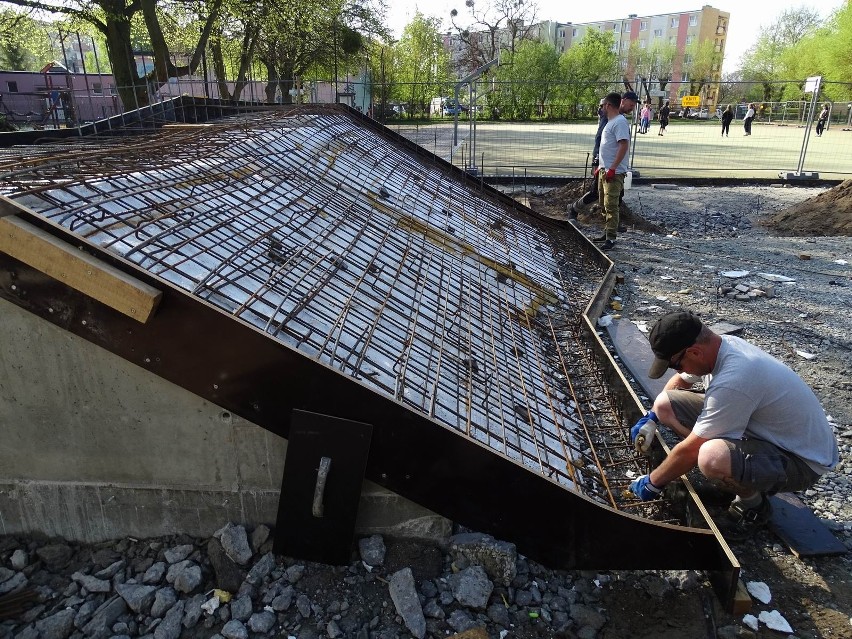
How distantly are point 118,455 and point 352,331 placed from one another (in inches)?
53.0

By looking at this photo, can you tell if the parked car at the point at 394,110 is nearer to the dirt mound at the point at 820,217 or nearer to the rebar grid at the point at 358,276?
the dirt mound at the point at 820,217

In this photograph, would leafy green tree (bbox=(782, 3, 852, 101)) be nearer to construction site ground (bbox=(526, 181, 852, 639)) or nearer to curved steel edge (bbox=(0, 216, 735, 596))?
construction site ground (bbox=(526, 181, 852, 639))

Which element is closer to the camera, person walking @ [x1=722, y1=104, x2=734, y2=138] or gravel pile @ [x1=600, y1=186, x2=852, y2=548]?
gravel pile @ [x1=600, y1=186, x2=852, y2=548]

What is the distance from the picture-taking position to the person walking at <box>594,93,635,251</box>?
870cm

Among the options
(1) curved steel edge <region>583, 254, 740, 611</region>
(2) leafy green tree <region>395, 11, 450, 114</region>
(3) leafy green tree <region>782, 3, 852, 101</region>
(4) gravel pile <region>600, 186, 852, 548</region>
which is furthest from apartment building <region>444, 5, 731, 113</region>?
(1) curved steel edge <region>583, 254, 740, 611</region>

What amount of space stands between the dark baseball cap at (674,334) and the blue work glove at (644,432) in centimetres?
66

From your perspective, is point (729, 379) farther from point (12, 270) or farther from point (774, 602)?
point (12, 270)

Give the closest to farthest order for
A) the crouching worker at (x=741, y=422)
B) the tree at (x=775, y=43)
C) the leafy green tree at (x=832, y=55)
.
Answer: the crouching worker at (x=741, y=422) → the leafy green tree at (x=832, y=55) → the tree at (x=775, y=43)

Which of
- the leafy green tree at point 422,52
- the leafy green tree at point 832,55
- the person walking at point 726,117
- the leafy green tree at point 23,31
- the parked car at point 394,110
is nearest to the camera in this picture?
the leafy green tree at point 23,31

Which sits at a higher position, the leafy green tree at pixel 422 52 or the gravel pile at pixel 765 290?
the leafy green tree at pixel 422 52

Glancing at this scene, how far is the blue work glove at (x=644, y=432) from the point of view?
3.54 meters

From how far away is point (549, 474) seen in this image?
316 cm

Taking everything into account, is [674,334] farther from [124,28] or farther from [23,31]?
[23,31]

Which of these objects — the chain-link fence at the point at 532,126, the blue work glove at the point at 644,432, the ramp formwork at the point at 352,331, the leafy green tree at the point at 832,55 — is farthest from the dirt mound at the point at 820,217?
the leafy green tree at the point at 832,55
